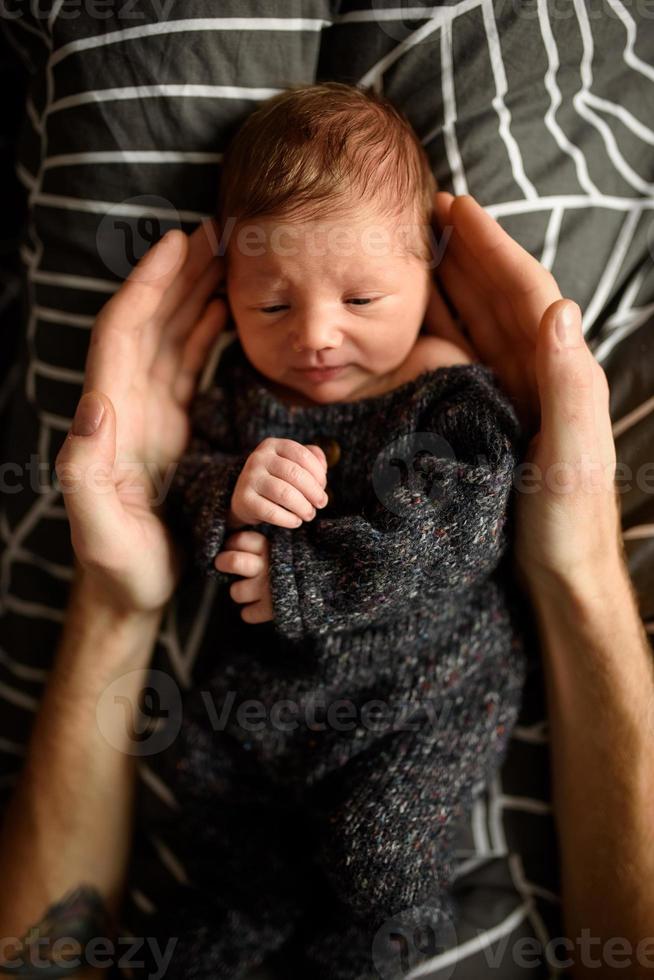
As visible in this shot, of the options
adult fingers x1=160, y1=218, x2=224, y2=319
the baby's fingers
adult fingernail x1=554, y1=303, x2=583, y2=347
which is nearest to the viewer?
adult fingernail x1=554, y1=303, x2=583, y2=347

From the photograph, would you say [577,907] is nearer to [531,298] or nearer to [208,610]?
[208,610]

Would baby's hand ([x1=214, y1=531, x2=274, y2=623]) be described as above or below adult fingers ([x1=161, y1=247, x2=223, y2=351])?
below

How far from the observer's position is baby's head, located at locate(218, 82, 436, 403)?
37.8 inches

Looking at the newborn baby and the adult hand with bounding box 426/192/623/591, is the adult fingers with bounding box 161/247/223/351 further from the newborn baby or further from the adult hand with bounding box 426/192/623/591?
the adult hand with bounding box 426/192/623/591

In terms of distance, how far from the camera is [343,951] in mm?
980

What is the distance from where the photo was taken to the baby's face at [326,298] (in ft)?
3.16

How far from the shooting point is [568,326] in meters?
0.86

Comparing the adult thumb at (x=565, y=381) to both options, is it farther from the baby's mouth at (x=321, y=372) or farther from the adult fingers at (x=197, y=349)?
the adult fingers at (x=197, y=349)

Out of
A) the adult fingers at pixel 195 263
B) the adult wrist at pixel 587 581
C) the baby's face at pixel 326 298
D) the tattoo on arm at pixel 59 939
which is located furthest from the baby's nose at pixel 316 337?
the tattoo on arm at pixel 59 939

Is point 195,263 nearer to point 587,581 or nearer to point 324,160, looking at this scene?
point 324,160

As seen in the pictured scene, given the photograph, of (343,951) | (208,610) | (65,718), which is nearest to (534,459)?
(208,610)

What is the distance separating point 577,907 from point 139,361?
0.97 m

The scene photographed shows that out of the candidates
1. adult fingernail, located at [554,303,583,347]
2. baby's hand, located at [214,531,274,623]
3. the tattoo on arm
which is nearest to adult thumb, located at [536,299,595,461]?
adult fingernail, located at [554,303,583,347]

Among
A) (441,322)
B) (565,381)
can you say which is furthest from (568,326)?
(441,322)
